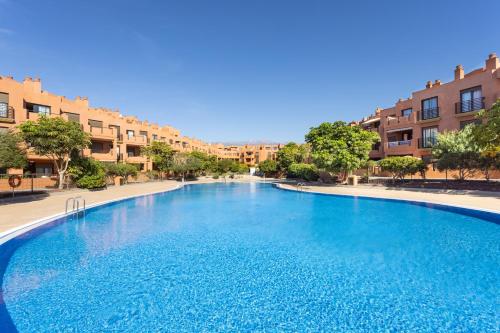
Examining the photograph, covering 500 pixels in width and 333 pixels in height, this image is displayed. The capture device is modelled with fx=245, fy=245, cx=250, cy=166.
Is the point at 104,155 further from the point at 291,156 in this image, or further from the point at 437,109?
the point at 437,109

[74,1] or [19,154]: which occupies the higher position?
[74,1]

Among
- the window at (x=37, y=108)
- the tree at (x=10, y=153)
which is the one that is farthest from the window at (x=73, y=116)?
the tree at (x=10, y=153)

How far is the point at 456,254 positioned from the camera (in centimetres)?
842

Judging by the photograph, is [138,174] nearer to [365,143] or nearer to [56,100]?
[56,100]

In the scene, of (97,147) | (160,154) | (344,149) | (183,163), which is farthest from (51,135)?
(344,149)

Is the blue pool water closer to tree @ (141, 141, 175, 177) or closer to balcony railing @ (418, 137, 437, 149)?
balcony railing @ (418, 137, 437, 149)

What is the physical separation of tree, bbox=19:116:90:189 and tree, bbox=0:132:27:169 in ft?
13.0

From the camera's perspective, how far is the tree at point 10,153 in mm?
14117

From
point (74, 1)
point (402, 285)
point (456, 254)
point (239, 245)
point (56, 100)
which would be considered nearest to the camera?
point (402, 285)

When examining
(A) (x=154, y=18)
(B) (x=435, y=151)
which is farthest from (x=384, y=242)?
(A) (x=154, y=18)

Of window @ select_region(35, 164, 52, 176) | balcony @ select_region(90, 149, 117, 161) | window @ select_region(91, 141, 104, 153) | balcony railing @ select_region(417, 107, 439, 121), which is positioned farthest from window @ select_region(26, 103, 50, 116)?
balcony railing @ select_region(417, 107, 439, 121)

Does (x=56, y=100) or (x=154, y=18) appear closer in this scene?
(x=154, y=18)

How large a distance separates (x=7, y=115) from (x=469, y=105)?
4443cm

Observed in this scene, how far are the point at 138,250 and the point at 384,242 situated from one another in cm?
945
